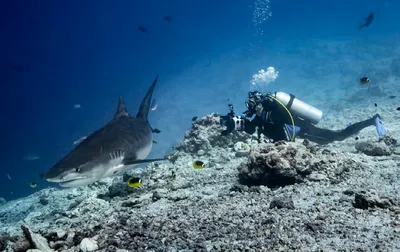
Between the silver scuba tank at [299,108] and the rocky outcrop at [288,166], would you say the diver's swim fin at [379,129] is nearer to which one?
the silver scuba tank at [299,108]

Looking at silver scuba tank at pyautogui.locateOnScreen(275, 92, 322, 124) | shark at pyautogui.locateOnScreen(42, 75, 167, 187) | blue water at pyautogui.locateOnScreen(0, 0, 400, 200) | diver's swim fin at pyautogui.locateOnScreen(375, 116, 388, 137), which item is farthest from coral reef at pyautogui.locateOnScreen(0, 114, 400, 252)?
blue water at pyautogui.locateOnScreen(0, 0, 400, 200)

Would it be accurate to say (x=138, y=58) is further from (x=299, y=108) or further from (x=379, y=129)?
(x=379, y=129)

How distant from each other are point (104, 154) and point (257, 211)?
9.73 feet

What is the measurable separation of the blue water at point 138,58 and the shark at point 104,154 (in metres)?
29.9

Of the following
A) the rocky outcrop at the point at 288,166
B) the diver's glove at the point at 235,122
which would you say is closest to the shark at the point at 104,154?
the rocky outcrop at the point at 288,166

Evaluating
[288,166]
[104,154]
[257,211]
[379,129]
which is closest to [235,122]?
[288,166]

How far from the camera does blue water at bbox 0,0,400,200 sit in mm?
53000

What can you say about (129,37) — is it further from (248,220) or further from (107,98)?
(248,220)

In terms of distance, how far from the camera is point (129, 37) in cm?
12975

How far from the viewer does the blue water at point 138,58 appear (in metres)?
53.0

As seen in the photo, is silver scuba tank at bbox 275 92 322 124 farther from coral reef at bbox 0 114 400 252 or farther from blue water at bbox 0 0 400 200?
blue water at bbox 0 0 400 200

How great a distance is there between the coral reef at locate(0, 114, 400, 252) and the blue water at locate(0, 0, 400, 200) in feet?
102

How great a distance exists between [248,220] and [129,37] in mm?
138574

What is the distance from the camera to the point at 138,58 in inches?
4835
